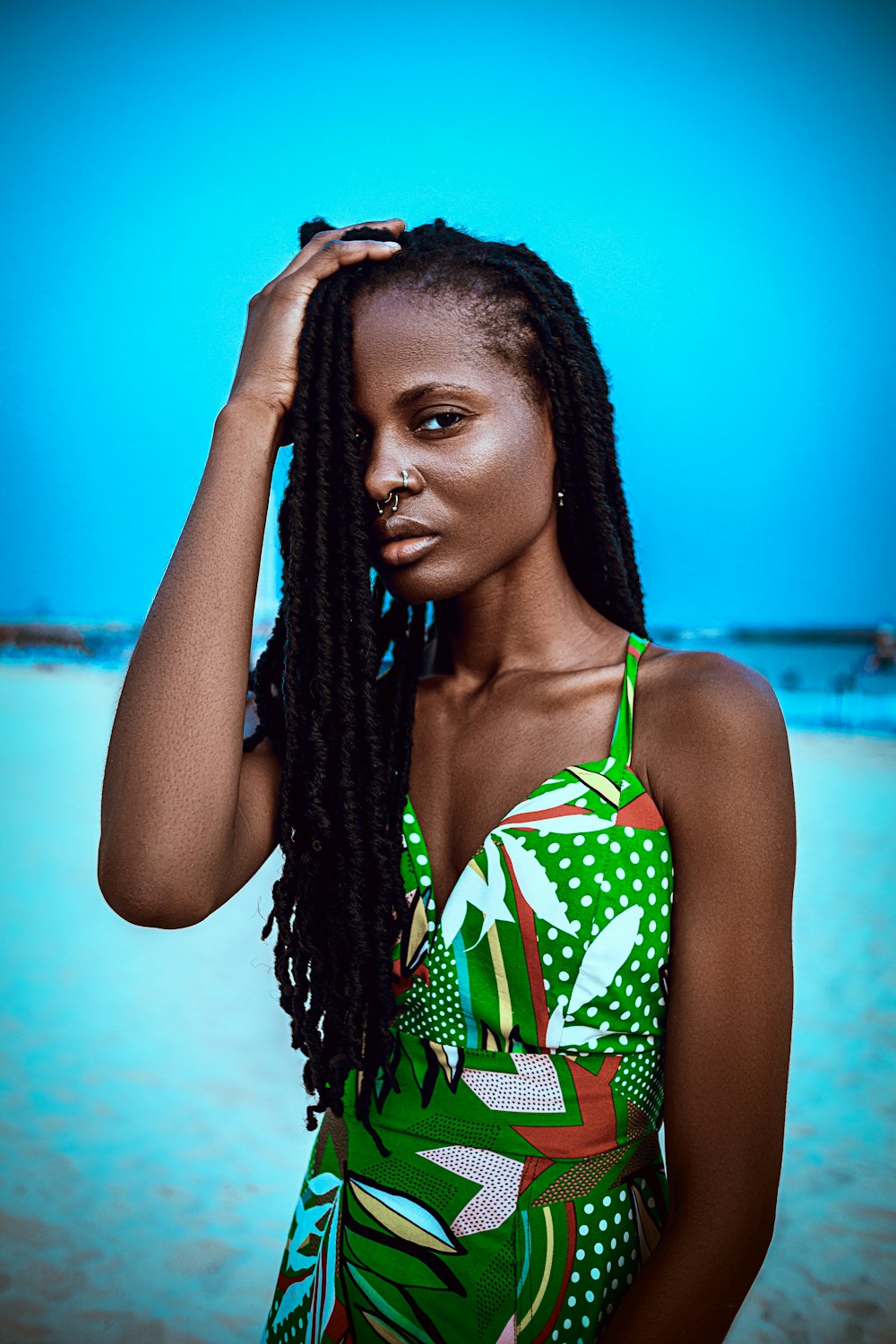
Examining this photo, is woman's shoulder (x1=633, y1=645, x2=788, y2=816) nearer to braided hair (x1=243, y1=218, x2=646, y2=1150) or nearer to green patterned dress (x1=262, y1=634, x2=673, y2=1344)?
green patterned dress (x1=262, y1=634, x2=673, y2=1344)

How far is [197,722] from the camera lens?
4.33ft

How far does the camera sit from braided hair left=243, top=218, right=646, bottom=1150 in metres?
1.42

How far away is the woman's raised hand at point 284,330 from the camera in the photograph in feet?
4.90

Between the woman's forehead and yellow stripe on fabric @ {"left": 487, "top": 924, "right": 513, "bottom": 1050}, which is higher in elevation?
the woman's forehead

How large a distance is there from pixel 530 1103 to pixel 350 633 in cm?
68

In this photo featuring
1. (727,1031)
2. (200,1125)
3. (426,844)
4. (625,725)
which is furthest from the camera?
(200,1125)

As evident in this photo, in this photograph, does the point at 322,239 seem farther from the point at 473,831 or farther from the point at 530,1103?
the point at 530,1103

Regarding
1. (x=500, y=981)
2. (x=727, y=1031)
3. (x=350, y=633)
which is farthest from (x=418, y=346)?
(x=727, y=1031)

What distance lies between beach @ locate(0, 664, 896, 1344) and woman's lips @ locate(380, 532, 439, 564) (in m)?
0.84

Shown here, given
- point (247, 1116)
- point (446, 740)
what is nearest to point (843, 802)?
point (247, 1116)

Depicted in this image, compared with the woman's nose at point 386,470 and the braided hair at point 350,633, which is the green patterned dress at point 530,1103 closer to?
the braided hair at point 350,633

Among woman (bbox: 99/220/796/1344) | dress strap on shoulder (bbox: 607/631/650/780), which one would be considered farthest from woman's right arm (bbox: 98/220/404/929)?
dress strap on shoulder (bbox: 607/631/650/780)

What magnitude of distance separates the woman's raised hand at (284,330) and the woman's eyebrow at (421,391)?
0.18 metres

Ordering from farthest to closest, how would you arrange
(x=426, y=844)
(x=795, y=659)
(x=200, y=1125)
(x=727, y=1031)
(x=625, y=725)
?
(x=795, y=659), (x=200, y=1125), (x=426, y=844), (x=625, y=725), (x=727, y=1031)
